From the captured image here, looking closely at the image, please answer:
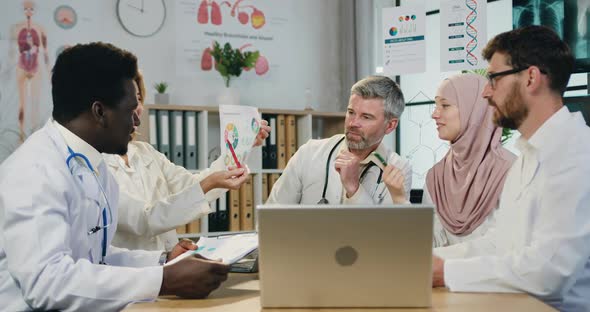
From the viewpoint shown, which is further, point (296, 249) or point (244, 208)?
point (244, 208)

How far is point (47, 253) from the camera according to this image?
1325 millimetres

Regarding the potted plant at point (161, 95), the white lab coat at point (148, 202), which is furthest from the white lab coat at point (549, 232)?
the potted plant at point (161, 95)

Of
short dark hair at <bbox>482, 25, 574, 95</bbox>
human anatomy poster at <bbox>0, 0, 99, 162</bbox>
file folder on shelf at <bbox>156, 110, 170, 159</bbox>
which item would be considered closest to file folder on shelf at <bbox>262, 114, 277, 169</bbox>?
file folder on shelf at <bbox>156, 110, 170, 159</bbox>

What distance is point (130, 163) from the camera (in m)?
2.65

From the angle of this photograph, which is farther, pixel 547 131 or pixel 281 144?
pixel 281 144

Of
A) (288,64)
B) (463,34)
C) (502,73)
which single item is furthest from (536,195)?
(288,64)

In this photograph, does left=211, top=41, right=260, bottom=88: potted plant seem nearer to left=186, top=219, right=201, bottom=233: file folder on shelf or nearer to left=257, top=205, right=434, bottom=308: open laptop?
left=186, top=219, right=201, bottom=233: file folder on shelf

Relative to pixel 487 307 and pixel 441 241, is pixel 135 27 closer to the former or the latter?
pixel 441 241

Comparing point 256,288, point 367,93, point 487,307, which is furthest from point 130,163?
point 487,307

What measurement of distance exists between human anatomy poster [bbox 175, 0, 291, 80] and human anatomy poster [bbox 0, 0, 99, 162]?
0.81 m

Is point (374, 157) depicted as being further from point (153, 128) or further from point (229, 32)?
point (229, 32)

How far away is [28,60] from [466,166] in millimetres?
2962

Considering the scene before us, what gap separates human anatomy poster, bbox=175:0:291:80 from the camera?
14.8 feet

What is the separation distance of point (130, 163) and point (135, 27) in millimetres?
1982
